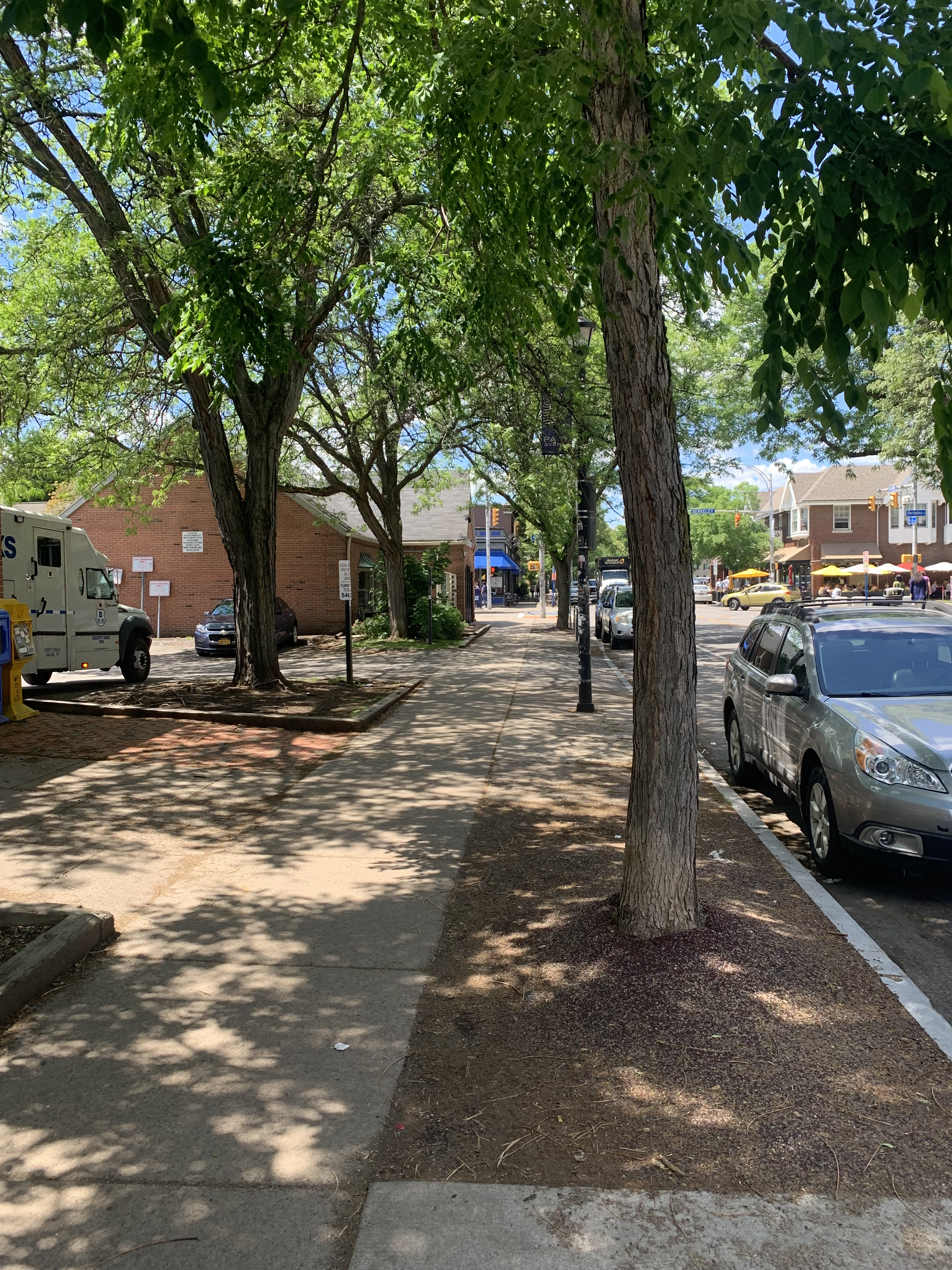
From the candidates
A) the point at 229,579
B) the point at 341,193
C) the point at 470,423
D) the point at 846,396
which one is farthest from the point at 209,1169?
the point at 229,579

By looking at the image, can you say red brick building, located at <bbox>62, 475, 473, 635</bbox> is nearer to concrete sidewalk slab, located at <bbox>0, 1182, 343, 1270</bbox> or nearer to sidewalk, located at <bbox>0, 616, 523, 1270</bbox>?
sidewalk, located at <bbox>0, 616, 523, 1270</bbox>

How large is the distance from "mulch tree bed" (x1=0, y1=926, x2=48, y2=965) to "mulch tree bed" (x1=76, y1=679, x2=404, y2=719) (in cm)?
761

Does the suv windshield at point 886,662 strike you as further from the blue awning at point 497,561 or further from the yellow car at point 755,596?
the blue awning at point 497,561

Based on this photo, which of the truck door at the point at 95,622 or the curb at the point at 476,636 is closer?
the truck door at the point at 95,622

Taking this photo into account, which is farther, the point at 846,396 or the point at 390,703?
the point at 390,703

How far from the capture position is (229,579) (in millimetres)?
35125

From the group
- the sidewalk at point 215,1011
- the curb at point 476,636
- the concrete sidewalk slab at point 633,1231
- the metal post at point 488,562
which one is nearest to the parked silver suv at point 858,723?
the sidewalk at point 215,1011

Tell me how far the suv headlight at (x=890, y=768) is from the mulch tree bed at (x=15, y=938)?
178 inches

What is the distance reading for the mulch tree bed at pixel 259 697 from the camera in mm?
13234

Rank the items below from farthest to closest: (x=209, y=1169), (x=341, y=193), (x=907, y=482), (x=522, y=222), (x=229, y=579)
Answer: (x=907, y=482) → (x=229, y=579) → (x=341, y=193) → (x=522, y=222) → (x=209, y=1169)

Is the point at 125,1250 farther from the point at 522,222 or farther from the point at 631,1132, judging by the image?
the point at 522,222

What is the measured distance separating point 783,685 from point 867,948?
7.71 feet

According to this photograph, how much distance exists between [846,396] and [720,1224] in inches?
109

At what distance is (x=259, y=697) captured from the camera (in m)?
14.2
